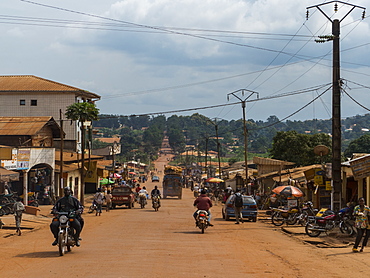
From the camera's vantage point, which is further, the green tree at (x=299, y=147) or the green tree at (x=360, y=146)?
the green tree at (x=360, y=146)

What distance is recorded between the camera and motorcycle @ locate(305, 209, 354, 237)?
67.8 feet

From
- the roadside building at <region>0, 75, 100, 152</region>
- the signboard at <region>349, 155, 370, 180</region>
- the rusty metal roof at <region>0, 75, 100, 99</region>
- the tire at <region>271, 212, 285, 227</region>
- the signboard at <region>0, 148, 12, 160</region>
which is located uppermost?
the rusty metal roof at <region>0, 75, 100, 99</region>

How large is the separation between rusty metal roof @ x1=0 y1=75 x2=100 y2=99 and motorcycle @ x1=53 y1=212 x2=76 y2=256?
2308 inches

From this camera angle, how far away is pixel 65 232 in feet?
47.4

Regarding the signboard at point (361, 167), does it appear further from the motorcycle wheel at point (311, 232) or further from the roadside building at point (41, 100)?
the roadside building at point (41, 100)

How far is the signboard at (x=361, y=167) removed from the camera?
2195 cm

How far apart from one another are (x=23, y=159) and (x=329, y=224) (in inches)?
958

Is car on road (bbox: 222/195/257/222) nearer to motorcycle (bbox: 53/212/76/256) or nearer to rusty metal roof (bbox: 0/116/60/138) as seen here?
motorcycle (bbox: 53/212/76/256)

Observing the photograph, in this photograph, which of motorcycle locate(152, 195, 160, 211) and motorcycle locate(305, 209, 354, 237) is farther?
motorcycle locate(152, 195, 160, 211)

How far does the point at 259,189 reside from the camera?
52469 millimetres

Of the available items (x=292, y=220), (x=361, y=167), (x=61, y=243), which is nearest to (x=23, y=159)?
(x=292, y=220)

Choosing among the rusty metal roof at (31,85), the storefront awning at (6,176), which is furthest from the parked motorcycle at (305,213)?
the rusty metal roof at (31,85)

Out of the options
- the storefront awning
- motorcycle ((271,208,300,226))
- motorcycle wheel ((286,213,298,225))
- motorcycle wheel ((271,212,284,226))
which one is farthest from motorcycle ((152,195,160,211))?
motorcycle wheel ((286,213,298,225))

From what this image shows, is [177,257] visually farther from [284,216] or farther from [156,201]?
[156,201]
